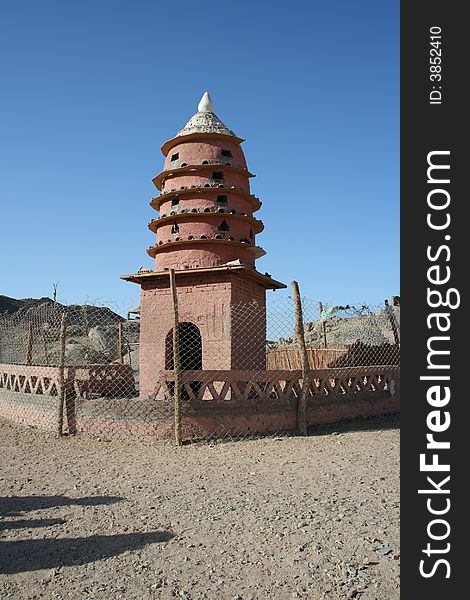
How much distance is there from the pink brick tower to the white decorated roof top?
0.03 metres

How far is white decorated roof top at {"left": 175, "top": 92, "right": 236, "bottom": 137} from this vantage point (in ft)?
43.9

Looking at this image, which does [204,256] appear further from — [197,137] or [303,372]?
[303,372]

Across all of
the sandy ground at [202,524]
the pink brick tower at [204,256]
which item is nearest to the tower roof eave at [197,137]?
the pink brick tower at [204,256]

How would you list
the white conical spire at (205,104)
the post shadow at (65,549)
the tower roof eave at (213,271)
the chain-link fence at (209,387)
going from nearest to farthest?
the post shadow at (65,549) < the chain-link fence at (209,387) < the tower roof eave at (213,271) < the white conical spire at (205,104)

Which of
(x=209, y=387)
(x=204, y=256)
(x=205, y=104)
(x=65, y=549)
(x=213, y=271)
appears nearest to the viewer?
(x=65, y=549)

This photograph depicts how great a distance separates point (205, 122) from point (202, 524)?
36.8 ft

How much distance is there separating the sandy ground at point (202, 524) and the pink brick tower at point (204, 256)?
3288 millimetres

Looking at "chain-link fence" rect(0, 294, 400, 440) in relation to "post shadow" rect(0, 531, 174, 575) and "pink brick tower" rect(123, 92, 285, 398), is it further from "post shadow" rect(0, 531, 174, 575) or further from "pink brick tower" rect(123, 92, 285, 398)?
"post shadow" rect(0, 531, 174, 575)

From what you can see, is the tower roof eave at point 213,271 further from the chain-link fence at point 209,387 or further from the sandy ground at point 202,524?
the sandy ground at point 202,524

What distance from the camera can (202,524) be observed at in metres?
4.93

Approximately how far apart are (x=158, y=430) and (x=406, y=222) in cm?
733

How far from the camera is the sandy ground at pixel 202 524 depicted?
3760 millimetres

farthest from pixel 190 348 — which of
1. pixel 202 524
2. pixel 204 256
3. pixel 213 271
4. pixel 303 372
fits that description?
pixel 202 524

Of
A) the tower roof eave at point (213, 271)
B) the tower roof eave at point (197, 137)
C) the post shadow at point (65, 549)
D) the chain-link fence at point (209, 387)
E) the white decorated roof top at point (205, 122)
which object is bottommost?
the post shadow at point (65, 549)
